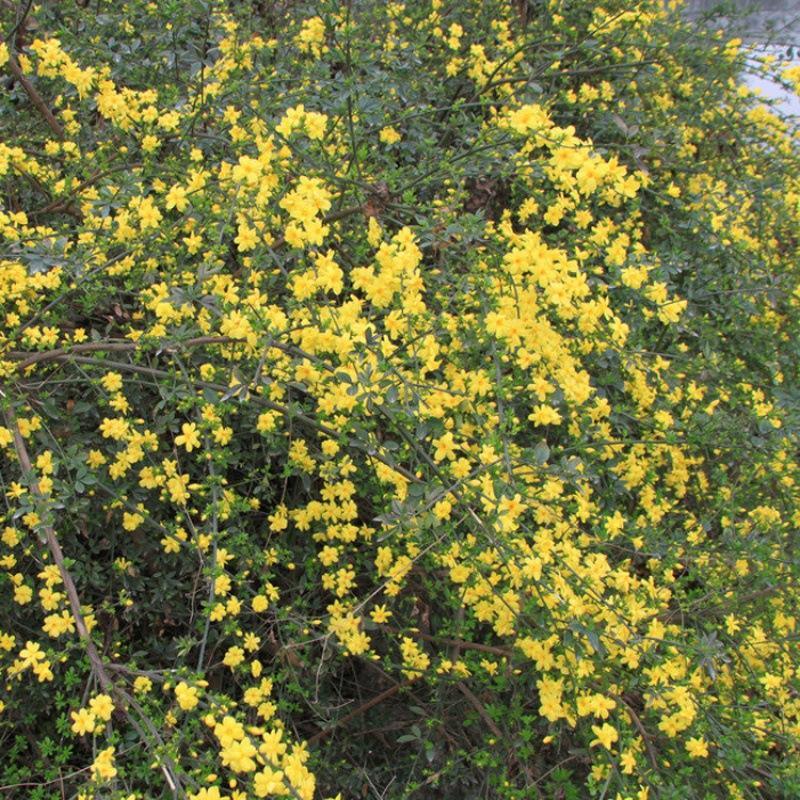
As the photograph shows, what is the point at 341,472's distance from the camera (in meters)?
2.37

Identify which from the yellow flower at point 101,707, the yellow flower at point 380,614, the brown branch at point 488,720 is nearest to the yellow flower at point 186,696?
the yellow flower at point 101,707

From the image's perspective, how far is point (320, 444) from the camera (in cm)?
272

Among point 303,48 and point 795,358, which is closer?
point 303,48

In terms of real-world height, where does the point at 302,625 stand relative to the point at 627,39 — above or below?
below

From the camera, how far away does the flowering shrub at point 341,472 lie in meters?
2.17

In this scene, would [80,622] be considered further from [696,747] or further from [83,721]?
[696,747]

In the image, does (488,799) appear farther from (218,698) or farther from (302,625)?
(218,698)

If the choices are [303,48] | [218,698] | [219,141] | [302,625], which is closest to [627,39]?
[303,48]

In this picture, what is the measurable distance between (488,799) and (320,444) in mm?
1038

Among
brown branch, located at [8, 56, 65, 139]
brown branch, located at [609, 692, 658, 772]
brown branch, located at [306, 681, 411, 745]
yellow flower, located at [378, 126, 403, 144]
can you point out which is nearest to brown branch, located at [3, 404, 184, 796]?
brown branch, located at [306, 681, 411, 745]

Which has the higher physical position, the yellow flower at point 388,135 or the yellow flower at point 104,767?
the yellow flower at point 388,135

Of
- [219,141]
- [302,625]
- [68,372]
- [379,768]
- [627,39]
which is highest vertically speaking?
[627,39]

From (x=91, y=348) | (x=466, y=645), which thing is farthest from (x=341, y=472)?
(x=91, y=348)

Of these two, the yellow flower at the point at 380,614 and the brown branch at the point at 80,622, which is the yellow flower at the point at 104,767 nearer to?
the brown branch at the point at 80,622
